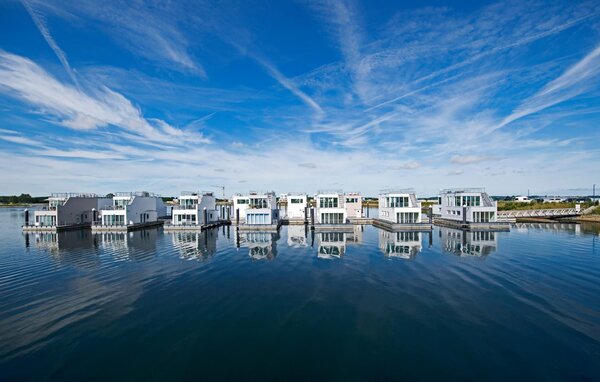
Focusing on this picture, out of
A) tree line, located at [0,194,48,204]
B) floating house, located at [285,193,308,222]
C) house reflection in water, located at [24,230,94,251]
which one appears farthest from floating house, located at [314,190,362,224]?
tree line, located at [0,194,48,204]

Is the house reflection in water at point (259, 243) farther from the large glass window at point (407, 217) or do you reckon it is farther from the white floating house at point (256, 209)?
the large glass window at point (407, 217)

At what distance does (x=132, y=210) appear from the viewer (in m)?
51.0

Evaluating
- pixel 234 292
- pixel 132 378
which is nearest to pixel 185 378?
pixel 132 378

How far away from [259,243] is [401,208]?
27.2m

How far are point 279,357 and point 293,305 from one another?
16.5 ft

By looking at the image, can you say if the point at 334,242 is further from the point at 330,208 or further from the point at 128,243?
the point at 128,243

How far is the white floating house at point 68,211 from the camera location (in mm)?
49750

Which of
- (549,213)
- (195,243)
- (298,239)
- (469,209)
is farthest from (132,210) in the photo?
(549,213)

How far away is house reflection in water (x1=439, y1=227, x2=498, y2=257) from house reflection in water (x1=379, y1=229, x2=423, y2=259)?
3304mm

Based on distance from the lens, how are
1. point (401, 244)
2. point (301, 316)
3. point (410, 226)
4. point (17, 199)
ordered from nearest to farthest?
1. point (301, 316)
2. point (401, 244)
3. point (410, 226)
4. point (17, 199)

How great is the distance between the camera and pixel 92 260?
26766mm

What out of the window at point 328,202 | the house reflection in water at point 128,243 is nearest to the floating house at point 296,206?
the window at point 328,202

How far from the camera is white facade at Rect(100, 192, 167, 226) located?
49250 mm

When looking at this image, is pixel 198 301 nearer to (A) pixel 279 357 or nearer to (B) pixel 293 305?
(B) pixel 293 305
